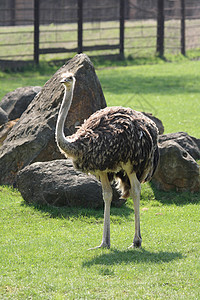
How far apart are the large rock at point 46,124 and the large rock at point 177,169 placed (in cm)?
140

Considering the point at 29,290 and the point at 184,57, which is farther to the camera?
the point at 184,57

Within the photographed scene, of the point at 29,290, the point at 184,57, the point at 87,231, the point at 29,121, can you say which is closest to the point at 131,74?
the point at 184,57

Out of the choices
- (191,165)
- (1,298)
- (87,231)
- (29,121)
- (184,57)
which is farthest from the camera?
(184,57)

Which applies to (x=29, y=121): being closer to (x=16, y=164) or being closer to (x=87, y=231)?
(x=16, y=164)

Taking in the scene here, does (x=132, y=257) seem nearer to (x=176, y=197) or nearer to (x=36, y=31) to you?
(x=176, y=197)

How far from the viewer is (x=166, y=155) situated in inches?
345

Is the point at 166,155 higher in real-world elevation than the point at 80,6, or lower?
lower

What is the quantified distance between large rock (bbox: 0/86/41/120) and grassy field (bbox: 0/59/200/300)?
11.0 feet

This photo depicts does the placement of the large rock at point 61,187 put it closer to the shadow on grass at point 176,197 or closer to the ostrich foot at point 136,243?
the shadow on grass at point 176,197

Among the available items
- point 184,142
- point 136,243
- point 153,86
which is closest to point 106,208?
point 136,243

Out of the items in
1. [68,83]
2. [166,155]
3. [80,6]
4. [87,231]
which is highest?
[80,6]

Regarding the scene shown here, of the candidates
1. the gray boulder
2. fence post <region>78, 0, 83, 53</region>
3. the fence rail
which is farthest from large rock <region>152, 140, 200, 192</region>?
fence post <region>78, 0, 83, 53</region>

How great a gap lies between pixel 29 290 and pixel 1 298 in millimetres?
278

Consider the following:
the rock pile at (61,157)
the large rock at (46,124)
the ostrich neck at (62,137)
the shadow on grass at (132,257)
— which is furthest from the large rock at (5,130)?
the shadow on grass at (132,257)
